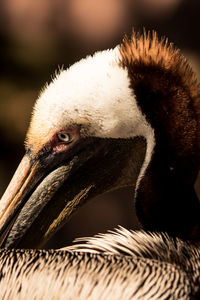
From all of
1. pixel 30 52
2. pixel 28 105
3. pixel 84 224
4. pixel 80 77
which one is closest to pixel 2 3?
pixel 30 52

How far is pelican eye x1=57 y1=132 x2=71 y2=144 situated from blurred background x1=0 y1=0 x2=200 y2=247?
3.09 m

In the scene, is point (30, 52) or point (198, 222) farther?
point (30, 52)

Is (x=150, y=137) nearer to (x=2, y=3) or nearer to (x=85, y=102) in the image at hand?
(x=85, y=102)

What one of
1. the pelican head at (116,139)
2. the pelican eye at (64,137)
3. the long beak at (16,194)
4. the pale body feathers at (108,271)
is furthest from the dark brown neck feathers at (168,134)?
the long beak at (16,194)

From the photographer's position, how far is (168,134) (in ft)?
7.20

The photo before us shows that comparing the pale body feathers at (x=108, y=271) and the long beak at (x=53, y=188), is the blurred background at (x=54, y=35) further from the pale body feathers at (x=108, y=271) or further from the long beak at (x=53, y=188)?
the pale body feathers at (x=108, y=271)

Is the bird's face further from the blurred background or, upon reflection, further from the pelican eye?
the blurred background

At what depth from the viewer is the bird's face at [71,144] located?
2.17 m

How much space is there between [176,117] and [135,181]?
32 centimetres

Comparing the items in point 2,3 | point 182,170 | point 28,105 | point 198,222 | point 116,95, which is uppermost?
point 2,3

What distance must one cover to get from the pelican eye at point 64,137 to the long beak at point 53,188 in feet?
0.22

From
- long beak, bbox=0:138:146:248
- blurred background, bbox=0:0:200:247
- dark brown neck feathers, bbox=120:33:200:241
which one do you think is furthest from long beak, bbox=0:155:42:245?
blurred background, bbox=0:0:200:247

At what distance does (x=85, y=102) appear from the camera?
2166mm

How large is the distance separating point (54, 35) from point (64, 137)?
341 centimetres
